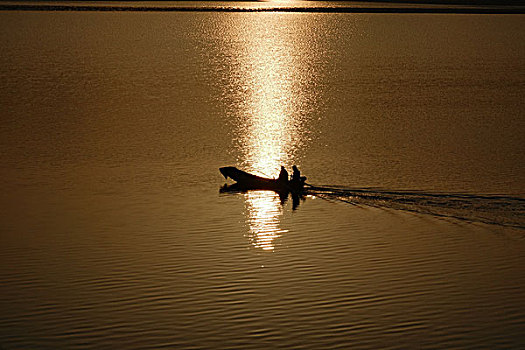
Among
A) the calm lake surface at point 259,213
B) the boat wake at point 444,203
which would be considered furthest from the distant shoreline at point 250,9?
the boat wake at point 444,203

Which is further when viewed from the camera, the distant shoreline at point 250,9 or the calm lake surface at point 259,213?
the distant shoreline at point 250,9

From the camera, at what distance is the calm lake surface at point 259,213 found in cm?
1728

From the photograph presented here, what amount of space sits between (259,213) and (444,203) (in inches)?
223

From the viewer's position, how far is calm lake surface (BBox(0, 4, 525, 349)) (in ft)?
56.7

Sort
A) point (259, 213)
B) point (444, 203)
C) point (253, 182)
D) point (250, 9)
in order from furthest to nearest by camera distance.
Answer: point (250, 9) → point (253, 182) → point (444, 203) → point (259, 213)

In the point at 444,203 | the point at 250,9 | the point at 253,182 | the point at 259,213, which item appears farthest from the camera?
the point at 250,9

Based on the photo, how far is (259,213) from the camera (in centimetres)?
2622

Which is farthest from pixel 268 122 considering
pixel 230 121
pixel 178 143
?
pixel 178 143

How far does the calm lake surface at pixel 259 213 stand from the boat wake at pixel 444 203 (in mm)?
91

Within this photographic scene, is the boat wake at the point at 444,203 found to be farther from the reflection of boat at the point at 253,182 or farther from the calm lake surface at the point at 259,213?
the reflection of boat at the point at 253,182

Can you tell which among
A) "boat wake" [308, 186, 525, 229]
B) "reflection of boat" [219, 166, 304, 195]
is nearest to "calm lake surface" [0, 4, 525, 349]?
"boat wake" [308, 186, 525, 229]

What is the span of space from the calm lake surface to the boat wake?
9cm

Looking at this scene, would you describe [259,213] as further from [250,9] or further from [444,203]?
[250,9]

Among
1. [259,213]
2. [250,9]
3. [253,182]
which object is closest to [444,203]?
[259,213]
